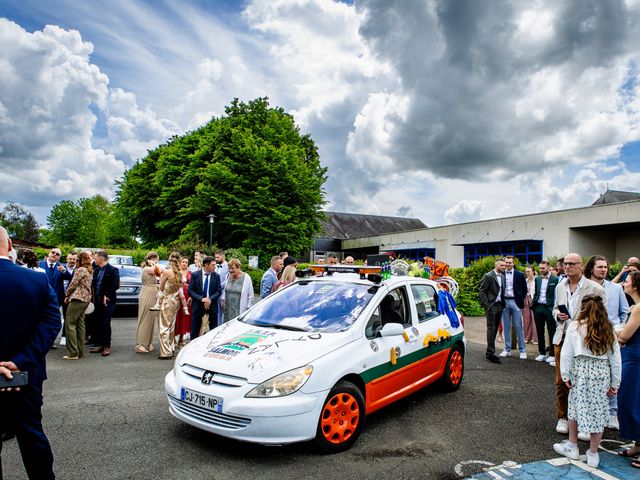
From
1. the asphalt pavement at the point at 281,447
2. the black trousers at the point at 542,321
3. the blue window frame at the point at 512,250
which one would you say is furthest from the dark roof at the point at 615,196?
the asphalt pavement at the point at 281,447

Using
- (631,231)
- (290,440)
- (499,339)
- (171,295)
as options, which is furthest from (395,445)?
(631,231)

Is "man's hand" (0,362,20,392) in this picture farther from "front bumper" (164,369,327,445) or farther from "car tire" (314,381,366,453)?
"car tire" (314,381,366,453)

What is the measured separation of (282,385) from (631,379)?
335 cm

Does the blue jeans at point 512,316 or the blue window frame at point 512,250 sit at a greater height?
the blue window frame at point 512,250

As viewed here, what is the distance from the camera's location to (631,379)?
4152 millimetres

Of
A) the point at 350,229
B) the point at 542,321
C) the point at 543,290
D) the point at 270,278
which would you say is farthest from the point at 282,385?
the point at 350,229

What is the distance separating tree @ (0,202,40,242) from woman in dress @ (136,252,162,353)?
8373cm

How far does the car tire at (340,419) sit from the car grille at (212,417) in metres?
0.70

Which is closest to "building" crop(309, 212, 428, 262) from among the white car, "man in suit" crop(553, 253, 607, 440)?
the white car

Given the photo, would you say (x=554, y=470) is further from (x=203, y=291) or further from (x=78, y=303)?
(x=78, y=303)

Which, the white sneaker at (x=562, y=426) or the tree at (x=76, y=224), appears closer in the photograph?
the white sneaker at (x=562, y=426)

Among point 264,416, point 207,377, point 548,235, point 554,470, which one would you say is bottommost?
point 554,470

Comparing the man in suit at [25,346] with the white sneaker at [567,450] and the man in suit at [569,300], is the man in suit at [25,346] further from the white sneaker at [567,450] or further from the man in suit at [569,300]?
the man in suit at [569,300]

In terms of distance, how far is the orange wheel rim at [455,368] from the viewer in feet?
20.1
